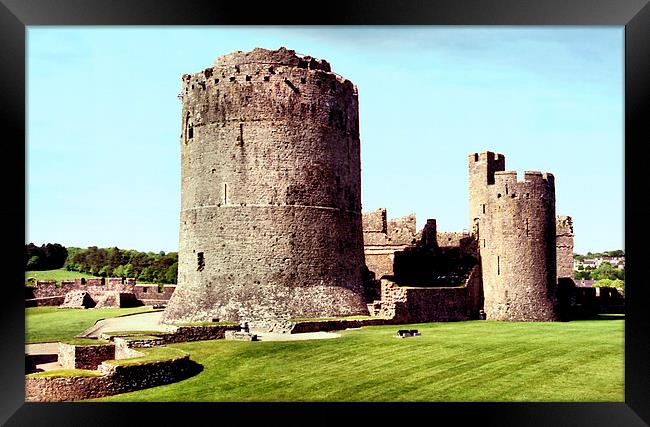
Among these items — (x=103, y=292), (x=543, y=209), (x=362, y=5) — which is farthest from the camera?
(x=103, y=292)

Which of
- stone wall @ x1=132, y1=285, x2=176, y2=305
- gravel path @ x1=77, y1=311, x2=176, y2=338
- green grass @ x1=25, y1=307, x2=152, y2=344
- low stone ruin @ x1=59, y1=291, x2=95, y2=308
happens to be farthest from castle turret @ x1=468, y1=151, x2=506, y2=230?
low stone ruin @ x1=59, y1=291, x2=95, y2=308

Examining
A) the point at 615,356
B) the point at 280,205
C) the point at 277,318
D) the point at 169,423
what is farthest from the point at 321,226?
the point at 169,423

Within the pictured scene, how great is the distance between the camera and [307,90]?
92.0ft

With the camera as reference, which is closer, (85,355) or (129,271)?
(85,355)

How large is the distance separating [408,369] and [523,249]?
446 inches

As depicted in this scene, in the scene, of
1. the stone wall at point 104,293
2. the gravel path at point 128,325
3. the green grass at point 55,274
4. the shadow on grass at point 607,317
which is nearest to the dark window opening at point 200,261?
the gravel path at point 128,325

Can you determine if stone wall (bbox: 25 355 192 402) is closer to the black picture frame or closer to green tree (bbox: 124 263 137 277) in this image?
the black picture frame

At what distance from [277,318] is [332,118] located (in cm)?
646

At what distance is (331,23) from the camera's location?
1638cm

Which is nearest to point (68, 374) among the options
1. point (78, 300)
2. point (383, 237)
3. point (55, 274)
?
point (78, 300)

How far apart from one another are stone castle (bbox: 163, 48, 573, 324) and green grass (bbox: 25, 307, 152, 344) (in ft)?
12.3

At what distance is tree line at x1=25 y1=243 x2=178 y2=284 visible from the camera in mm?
60156

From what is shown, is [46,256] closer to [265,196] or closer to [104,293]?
[104,293]
